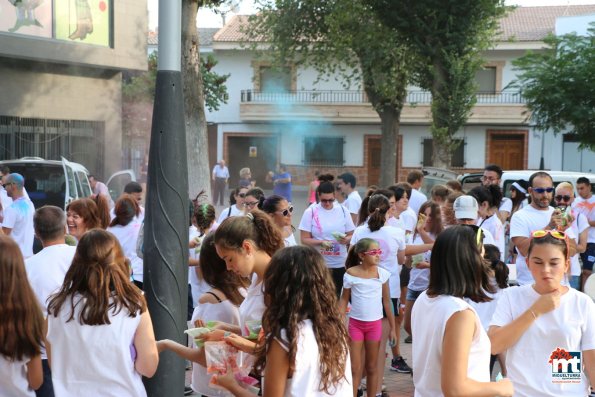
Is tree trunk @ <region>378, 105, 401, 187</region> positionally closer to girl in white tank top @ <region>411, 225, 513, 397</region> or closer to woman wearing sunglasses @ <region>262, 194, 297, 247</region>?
woman wearing sunglasses @ <region>262, 194, 297, 247</region>

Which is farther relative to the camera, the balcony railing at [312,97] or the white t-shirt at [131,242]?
the balcony railing at [312,97]

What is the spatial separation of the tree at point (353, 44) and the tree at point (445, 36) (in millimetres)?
880

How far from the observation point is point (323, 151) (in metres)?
42.8

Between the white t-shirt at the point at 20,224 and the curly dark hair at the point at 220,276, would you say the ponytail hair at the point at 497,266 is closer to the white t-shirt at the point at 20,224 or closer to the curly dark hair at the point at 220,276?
the curly dark hair at the point at 220,276

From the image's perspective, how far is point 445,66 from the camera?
68.7 feet

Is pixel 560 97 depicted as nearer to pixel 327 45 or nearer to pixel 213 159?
pixel 327 45

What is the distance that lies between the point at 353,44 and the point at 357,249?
18308 millimetres

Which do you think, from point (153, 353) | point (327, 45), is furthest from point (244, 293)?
point (327, 45)

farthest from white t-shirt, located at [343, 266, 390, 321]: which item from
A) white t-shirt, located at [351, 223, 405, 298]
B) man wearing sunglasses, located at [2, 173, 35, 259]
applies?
man wearing sunglasses, located at [2, 173, 35, 259]

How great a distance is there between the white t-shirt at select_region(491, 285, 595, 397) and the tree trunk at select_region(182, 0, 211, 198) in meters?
11.0

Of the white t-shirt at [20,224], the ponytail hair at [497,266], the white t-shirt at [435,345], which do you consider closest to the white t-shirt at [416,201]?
the ponytail hair at [497,266]

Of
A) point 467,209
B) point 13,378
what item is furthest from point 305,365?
point 467,209

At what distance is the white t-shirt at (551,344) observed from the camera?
12.2 feet

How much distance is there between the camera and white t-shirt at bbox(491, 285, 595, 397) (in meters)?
3.72
